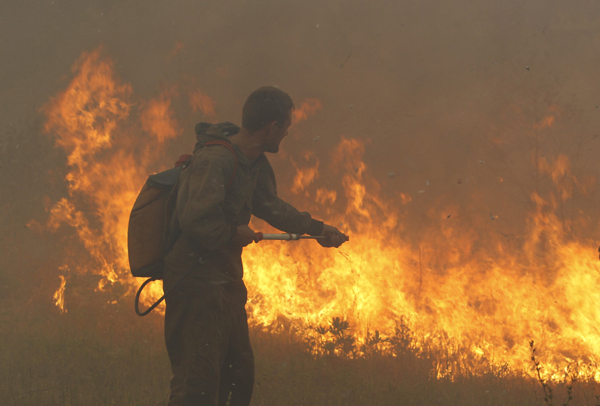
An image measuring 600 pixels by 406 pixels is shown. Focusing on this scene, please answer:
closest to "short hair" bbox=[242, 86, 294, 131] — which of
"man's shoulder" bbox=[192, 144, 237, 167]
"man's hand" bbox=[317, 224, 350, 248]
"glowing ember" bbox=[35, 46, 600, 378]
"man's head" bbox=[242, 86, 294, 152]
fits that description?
"man's head" bbox=[242, 86, 294, 152]

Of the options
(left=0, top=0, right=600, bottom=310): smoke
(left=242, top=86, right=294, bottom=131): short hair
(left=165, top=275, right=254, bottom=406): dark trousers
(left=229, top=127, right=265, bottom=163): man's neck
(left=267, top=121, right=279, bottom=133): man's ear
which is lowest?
(left=165, top=275, right=254, bottom=406): dark trousers

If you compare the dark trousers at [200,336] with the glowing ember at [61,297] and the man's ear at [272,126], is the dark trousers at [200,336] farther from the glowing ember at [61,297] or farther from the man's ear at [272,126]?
the glowing ember at [61,297]

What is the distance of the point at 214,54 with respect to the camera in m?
8.33

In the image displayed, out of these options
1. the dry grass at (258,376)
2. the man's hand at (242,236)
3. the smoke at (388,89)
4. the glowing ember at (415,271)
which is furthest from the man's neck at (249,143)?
the smoke at (388,89)

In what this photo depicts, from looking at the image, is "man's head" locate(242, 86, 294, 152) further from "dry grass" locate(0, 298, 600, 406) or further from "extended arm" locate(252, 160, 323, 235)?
"dry grass" locate(0, 298, 600, 406)

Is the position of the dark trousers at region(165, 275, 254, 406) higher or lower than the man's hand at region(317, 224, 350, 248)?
lower

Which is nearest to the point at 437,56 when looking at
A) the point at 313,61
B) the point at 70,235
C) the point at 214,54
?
the point at 313,61

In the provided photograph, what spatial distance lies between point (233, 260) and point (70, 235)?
6495 millimetres

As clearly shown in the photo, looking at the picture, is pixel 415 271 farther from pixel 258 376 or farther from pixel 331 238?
pixel 331 238

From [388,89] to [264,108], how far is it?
17.1 feet

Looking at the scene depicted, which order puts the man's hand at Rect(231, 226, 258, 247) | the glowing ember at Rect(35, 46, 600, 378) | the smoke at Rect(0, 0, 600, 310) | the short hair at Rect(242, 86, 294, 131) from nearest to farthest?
the man's hand at Rect(231, 226, 258, 247), the short hair at Rect(242, 86, 294, 131), the glowing ember at Rect(35, 46, 600, 378), the smoke at Rect(0, 0, 600, 310)

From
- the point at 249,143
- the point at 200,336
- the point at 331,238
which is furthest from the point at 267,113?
the point at 200,336

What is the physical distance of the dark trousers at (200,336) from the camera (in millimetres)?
2393

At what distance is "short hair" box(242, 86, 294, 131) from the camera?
9.07 ft
